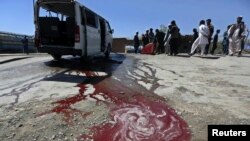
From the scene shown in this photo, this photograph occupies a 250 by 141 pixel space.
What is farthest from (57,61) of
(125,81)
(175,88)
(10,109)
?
(10,109)

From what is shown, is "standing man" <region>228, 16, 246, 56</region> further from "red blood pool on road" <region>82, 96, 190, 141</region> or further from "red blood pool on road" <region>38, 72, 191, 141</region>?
"red blood pool on road" <region>82, 96, 190, 141</region>

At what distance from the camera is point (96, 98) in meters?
7.02

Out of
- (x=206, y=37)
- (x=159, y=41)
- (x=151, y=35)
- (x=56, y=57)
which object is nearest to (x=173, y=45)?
(x=206, y=37)

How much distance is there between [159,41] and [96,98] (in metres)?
14.9

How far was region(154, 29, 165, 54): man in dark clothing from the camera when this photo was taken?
21.1m

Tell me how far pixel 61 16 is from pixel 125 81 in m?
5.24

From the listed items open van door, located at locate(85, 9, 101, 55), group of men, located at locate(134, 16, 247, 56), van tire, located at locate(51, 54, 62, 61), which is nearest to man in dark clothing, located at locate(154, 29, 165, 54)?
group of men, located at locate(134, 16, 247, 56)

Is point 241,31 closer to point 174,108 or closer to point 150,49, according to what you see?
point 150,49

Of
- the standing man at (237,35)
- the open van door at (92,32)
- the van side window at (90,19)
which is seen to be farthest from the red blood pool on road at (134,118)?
the standing man at (237,35)

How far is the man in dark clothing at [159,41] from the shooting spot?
21141 mm

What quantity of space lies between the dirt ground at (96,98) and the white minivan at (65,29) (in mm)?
1293

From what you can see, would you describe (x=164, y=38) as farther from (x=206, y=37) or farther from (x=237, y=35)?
Answer: (x=237, y=35)

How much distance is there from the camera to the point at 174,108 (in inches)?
252

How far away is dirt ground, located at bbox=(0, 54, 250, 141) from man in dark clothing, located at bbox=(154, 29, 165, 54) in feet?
33.5
